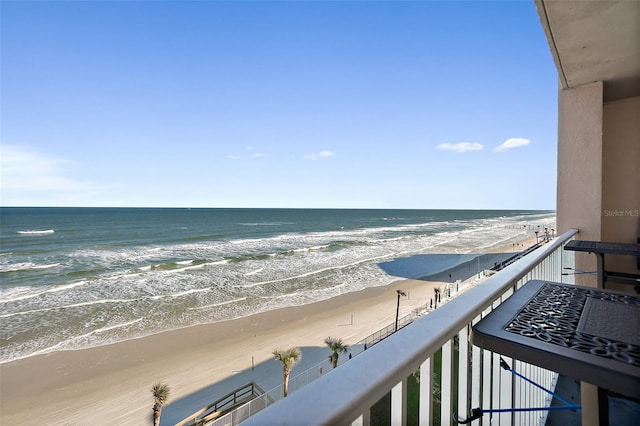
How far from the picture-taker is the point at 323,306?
45.7 ft

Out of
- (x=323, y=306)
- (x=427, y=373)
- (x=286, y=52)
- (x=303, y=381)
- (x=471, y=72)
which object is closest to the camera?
(x=427, y=373)

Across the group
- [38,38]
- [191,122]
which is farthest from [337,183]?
[38,38]

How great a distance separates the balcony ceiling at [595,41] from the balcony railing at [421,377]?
2.05m

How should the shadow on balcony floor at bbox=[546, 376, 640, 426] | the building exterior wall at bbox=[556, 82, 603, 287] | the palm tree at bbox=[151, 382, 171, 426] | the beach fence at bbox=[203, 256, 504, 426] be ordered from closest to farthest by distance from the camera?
the shadow on balcony floor at bbox=[546, 376, 640, 426] < the building exterior wall at bbox=[556, 82, 603, 287] < the beach fence at bbox=[203, 256, 504, 426] < the palm tree at bbox=[151, 382, 171, 426]

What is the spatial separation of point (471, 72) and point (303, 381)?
11607 millimetres

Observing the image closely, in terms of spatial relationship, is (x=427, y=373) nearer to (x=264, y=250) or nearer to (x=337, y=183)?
(x=264, y=250)

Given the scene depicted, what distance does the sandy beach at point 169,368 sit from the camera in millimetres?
7734

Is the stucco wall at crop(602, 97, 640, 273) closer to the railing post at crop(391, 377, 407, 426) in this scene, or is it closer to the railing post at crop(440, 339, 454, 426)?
the railing post at crop(440, 339, 454, 426)

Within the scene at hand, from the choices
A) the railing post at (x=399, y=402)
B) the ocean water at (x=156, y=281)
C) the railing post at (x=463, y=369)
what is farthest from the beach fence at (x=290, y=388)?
the ocean water at (x=156, y=281)

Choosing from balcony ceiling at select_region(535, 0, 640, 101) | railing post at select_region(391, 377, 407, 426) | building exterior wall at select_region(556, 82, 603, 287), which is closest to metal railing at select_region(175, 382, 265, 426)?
building exterior wall at select_region(556, 82, 603, 287)

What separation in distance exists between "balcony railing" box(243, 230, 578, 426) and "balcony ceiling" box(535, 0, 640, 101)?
2047mm

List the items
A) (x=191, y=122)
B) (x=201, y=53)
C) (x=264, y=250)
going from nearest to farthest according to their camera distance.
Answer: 1. (x=201, y=53)
2. (x=264, y=250)
3. (x=191, y=122)

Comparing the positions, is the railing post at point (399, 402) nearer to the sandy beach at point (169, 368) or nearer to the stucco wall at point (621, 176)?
the stucco wall at point (621, 176)

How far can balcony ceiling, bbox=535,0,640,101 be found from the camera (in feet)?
7.08
